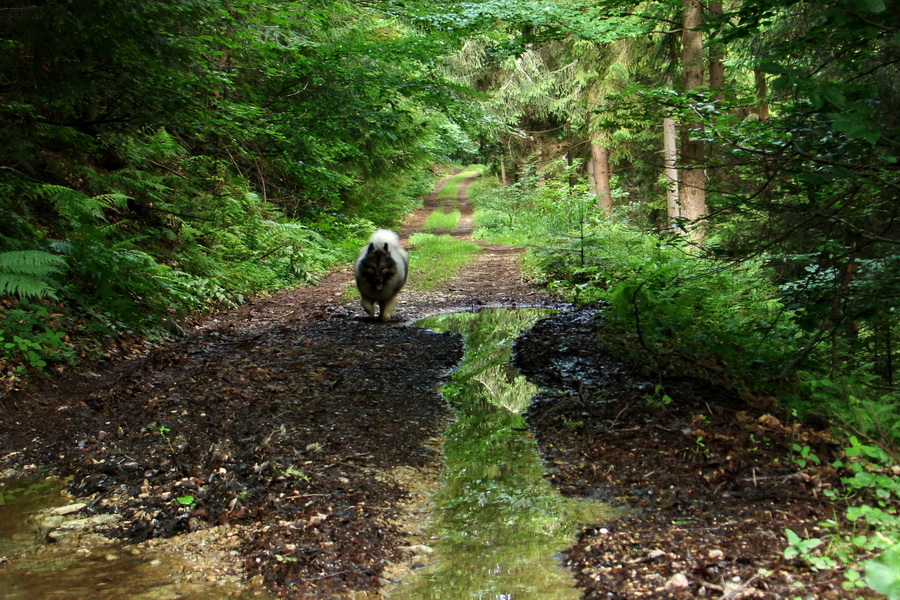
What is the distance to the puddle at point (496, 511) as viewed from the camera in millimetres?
3060

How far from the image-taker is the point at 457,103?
A: 32.1 feet

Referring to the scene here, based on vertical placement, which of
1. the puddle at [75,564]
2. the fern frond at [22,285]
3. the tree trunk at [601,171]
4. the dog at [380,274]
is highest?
the tree trunk at [601,171]

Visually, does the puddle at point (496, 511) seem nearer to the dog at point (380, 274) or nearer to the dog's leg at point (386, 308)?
the dog at point (380, 274)

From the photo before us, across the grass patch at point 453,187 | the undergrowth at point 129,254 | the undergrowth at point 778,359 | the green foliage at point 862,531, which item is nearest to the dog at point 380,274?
the undergrowth at point 129,254

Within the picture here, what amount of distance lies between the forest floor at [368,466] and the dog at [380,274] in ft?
7.48

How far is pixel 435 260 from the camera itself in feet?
57.7

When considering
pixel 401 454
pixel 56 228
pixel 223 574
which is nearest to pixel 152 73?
pixel 56 228

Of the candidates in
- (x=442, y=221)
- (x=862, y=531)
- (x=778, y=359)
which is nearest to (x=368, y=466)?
(x=862, y=531)

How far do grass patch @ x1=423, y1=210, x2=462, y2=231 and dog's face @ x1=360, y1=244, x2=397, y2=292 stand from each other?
20.9 m

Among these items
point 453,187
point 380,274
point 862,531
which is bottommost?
point 862,531

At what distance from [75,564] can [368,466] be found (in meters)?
1.97

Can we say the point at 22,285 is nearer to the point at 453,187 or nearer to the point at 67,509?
the point at 67,509

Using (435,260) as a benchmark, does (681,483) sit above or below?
below

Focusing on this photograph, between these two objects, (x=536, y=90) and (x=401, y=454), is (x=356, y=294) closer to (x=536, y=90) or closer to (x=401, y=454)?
(x=401, y=454)
